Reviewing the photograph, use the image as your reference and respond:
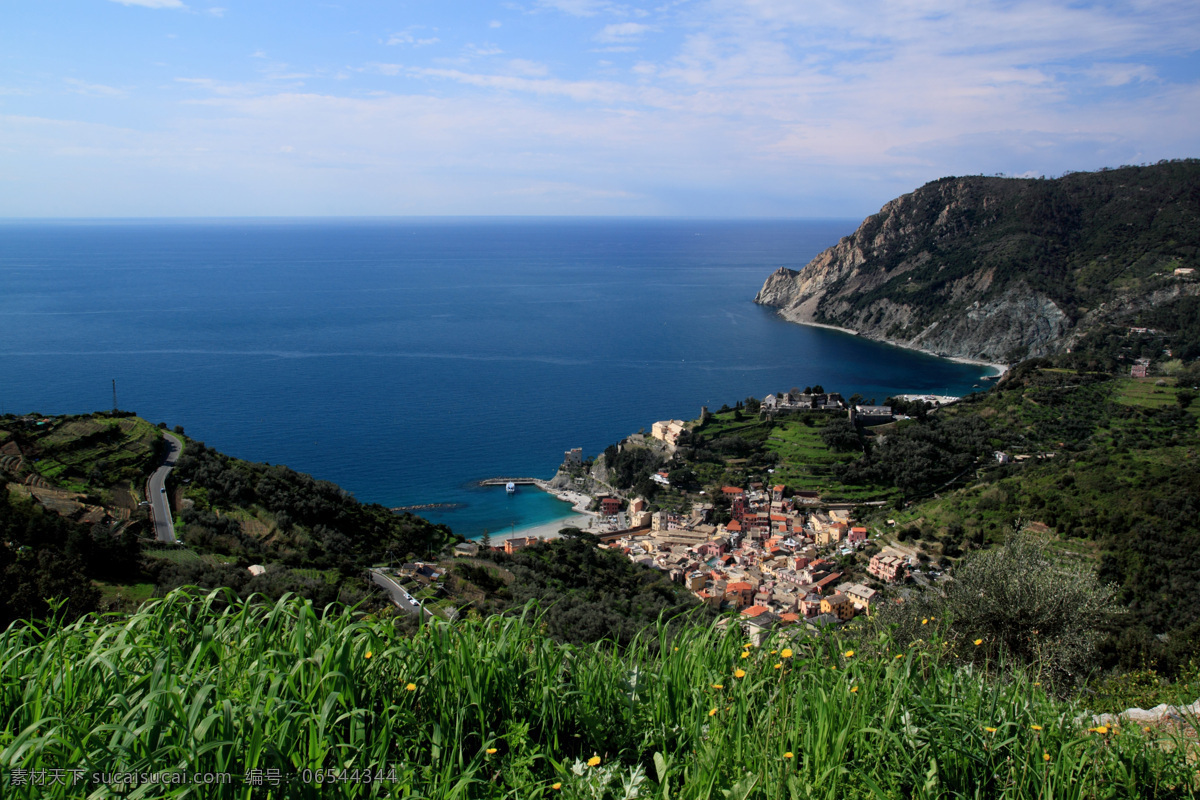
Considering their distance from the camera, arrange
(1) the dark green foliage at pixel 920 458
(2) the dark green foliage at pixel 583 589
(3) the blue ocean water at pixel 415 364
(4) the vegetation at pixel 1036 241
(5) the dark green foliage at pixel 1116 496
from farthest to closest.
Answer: (4) the vegetation at pixel 1036 241, (3) the blue ocean water at pixel 415 364, (1) the dark green foliage at pixel 920 458, (5) the dark green foliage at pixel 1116 496, (2) the dark green foliage at pixel 583 589

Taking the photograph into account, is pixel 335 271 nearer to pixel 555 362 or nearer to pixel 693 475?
pixel 555 362

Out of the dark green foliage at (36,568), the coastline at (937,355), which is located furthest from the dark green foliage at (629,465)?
the coastline at (937,355)

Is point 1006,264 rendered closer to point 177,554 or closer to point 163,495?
point 163,495

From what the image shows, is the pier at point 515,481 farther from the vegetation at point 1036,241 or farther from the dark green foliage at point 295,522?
the vegetation at point 1036,241

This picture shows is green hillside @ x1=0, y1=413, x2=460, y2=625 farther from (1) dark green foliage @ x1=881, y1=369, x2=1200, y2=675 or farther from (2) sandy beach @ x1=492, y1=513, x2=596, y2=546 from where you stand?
(1) dark green foliage @ x1=881, y1=369, x2=1200, y2=675

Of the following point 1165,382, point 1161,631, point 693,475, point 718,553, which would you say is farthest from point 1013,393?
point 1161,631

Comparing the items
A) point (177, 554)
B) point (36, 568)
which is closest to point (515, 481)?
point (177, 554)

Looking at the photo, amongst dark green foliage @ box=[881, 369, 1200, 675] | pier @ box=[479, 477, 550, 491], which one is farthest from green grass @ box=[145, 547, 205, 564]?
pier @ box=[479, 477, 550, 491]
